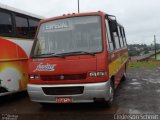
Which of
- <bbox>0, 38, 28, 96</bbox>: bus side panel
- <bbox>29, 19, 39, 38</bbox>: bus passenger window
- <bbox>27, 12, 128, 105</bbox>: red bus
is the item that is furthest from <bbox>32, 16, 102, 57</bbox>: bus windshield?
<bbox>29, 19, 39, 38</bbox>: bus passenger window

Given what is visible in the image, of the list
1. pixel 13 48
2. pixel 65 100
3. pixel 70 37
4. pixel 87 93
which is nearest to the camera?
pixel 87 93

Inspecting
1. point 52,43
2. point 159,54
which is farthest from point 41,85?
point 159,54

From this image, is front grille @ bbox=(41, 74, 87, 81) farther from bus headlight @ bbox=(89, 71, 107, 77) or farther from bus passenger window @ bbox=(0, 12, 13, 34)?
bus passenger window @ bbox=(0, 12, 13, 34)

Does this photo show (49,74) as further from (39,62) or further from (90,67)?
(90,67)

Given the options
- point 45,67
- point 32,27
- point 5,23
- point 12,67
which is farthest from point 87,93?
point 32,27

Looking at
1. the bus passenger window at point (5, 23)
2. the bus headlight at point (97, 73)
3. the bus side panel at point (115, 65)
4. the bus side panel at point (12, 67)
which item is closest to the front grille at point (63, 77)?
the bus headlight at point (97, 73)

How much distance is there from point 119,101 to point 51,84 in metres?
2.45

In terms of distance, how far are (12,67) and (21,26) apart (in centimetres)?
162

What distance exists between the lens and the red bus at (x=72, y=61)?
8.09m

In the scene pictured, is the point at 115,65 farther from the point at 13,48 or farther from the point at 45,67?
the point at 13,48

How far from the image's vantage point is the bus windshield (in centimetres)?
864

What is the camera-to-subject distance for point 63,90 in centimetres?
826

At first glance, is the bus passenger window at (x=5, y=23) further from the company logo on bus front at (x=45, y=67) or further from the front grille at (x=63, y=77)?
the front grille at (x=63, y=77)

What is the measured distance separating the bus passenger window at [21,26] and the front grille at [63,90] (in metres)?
2.93
